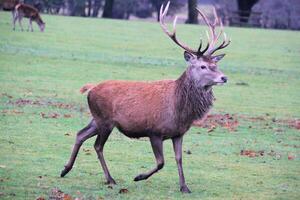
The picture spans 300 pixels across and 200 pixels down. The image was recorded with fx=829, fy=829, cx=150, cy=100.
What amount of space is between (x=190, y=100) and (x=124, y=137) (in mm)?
4096

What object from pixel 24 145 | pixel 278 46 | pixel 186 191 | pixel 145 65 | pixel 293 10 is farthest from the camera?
pixel 293 10

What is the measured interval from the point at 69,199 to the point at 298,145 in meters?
7.04

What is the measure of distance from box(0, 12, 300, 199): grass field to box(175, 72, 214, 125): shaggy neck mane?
97 cm

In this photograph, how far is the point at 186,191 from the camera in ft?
35.4

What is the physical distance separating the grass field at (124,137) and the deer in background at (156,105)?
634 mm

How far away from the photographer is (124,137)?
15.3 metres

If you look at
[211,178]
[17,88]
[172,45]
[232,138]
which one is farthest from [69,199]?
[172,45]

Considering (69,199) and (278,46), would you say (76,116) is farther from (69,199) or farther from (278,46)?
(278,46)

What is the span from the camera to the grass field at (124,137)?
11.1 m

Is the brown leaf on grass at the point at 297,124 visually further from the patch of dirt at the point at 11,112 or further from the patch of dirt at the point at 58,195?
the patch of dirt at the point at 58,195

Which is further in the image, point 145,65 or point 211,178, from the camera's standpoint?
point 145,65

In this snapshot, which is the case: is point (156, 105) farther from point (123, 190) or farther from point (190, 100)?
point (123, 190)

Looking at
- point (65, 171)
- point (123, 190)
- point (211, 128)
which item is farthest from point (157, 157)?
point (211, 128)

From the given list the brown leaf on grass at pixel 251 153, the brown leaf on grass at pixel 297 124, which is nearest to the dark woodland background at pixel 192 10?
the brown leaf on grass at pixel 297 124
